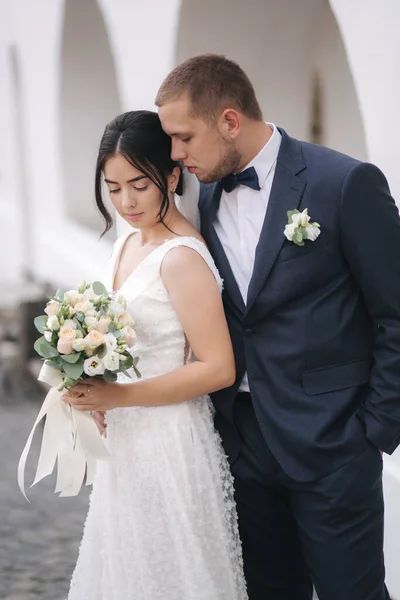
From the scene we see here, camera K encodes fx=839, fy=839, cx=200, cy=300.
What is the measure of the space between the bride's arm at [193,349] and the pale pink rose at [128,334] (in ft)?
0.48

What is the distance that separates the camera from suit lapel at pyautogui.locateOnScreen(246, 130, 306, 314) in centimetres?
231

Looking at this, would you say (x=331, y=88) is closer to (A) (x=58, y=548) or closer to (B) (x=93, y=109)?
(B) (x=93, y=109)

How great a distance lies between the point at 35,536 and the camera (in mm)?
4402

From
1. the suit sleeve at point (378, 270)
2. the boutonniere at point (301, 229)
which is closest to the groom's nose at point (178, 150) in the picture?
the boutonniere at point (301, 229)

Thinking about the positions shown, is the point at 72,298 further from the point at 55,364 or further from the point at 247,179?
the point at 247,179

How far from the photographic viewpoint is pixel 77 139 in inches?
302

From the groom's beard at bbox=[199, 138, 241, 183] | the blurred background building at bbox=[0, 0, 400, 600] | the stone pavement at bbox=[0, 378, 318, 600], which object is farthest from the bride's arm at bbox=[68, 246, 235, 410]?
the stone pavement at bbox=[0, 378, 318, 600]

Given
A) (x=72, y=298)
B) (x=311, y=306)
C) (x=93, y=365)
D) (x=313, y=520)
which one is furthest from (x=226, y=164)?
(x=313, y=520)

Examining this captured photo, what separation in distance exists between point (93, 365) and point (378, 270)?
799mm

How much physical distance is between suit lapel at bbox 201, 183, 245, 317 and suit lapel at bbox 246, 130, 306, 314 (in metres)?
0.08

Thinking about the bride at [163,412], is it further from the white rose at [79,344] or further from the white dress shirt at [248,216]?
the white rose at [79,344]

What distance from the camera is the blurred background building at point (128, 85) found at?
3.09m

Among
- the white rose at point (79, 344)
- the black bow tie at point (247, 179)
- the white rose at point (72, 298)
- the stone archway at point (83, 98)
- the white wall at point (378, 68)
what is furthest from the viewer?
the stone archway at point (83, 98)

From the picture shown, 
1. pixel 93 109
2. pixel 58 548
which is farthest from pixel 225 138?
pixel 93 109
